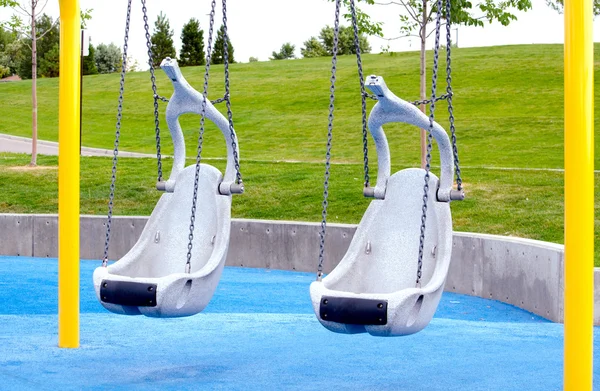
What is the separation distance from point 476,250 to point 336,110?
24.3 metres

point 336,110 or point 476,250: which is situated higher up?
point 336,110

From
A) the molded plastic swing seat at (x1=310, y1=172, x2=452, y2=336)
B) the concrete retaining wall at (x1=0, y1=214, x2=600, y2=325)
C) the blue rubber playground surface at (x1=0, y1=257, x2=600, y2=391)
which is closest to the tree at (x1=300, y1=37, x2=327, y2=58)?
the concrete retaining wall at (x1=0, y1=214, x2=600, y2=325)

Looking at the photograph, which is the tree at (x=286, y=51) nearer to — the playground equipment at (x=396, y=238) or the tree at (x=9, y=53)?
the tree at (x=9, y=53)

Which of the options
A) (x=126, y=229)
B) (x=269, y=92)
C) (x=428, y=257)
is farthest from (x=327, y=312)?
(x=269, y=92)

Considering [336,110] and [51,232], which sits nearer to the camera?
[51,232]

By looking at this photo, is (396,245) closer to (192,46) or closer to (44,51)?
(192,46)

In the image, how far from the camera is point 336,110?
114ft

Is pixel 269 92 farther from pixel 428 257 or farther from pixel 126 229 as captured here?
pixel 428 257

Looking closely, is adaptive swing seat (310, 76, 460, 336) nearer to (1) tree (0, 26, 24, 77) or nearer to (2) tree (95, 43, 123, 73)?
(1) tree (0, 26, 24, 77)

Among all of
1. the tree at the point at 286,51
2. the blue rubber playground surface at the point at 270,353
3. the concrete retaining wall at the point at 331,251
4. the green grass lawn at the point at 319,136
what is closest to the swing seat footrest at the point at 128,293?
the blue rubber playground surface at the point at 270,353

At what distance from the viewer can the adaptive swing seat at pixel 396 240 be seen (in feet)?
18.0

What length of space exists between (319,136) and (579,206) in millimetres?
25725

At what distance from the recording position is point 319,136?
30.9 meters

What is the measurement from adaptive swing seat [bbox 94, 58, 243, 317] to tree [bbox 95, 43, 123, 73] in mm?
59012
